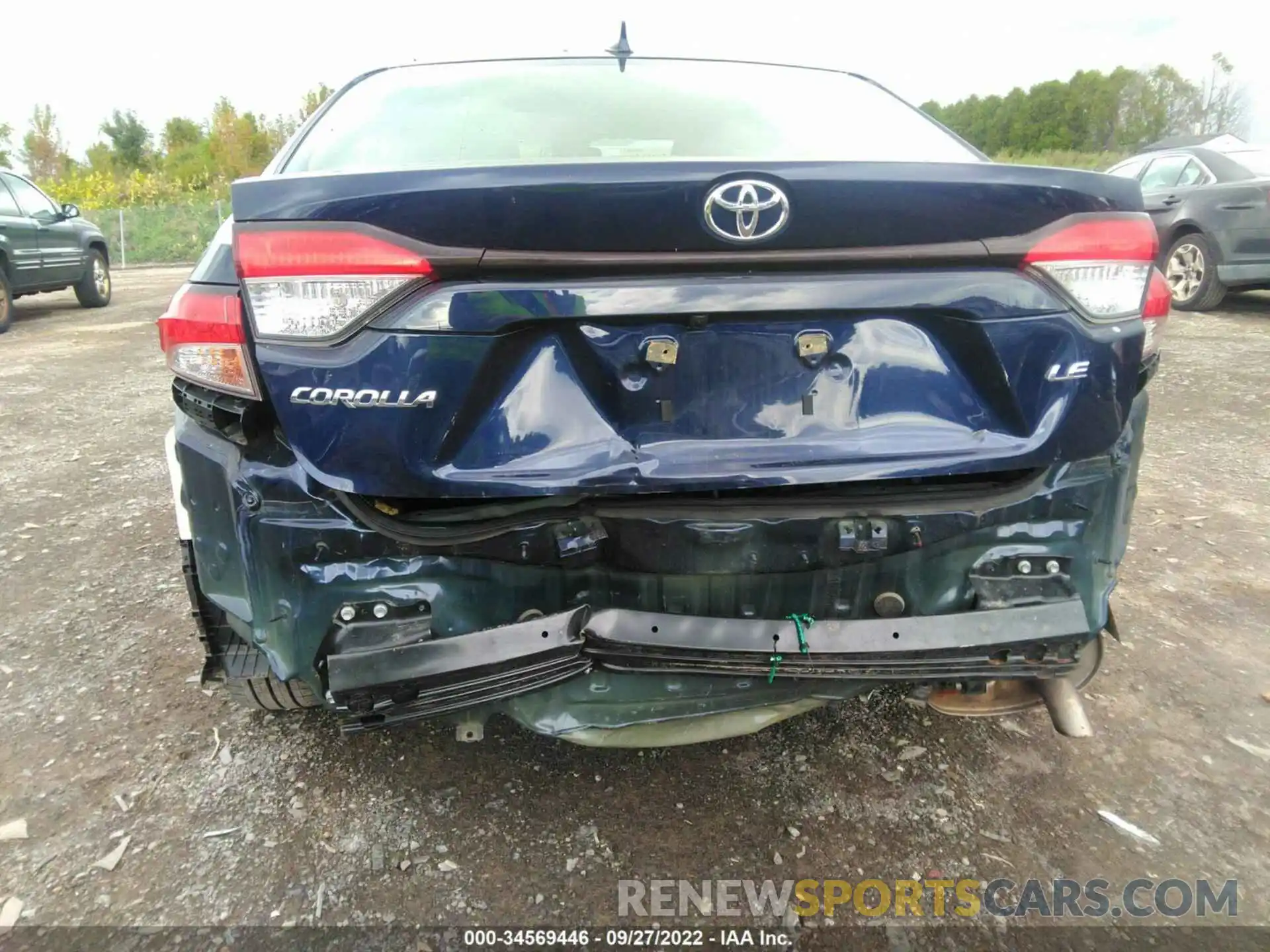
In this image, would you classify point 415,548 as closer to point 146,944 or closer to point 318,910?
point 318,910

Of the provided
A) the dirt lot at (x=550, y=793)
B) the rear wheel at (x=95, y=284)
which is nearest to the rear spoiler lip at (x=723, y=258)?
the dirt lot at (x=550, y=793)

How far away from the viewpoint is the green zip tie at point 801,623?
162 cm

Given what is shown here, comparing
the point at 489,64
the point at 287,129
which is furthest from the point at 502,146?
the point at 287,129

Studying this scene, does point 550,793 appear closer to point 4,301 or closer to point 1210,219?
point 1210,219

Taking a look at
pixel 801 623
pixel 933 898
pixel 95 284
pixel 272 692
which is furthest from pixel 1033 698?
pixel 95 284

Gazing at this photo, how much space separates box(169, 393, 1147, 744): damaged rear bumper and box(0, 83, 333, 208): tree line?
32.5 meters

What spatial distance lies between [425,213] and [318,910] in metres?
1.41

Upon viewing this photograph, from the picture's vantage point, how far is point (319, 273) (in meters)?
1.43

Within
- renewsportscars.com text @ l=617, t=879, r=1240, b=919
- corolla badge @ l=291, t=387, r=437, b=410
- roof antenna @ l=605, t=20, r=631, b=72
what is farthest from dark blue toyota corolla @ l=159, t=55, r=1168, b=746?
roof antenna @ l=605, t=20, r=631, b=72

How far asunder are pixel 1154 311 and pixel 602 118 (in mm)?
1407

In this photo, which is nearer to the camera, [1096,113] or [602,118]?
[602,118]

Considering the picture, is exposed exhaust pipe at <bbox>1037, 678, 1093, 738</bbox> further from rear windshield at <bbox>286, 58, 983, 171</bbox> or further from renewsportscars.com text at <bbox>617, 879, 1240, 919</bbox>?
rear windshield at <bbox>286, 58, 983, 171</bbox>

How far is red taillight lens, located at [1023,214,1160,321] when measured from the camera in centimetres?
156

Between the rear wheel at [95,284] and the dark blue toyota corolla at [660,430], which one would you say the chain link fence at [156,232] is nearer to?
the rear wheel at [95,284]
